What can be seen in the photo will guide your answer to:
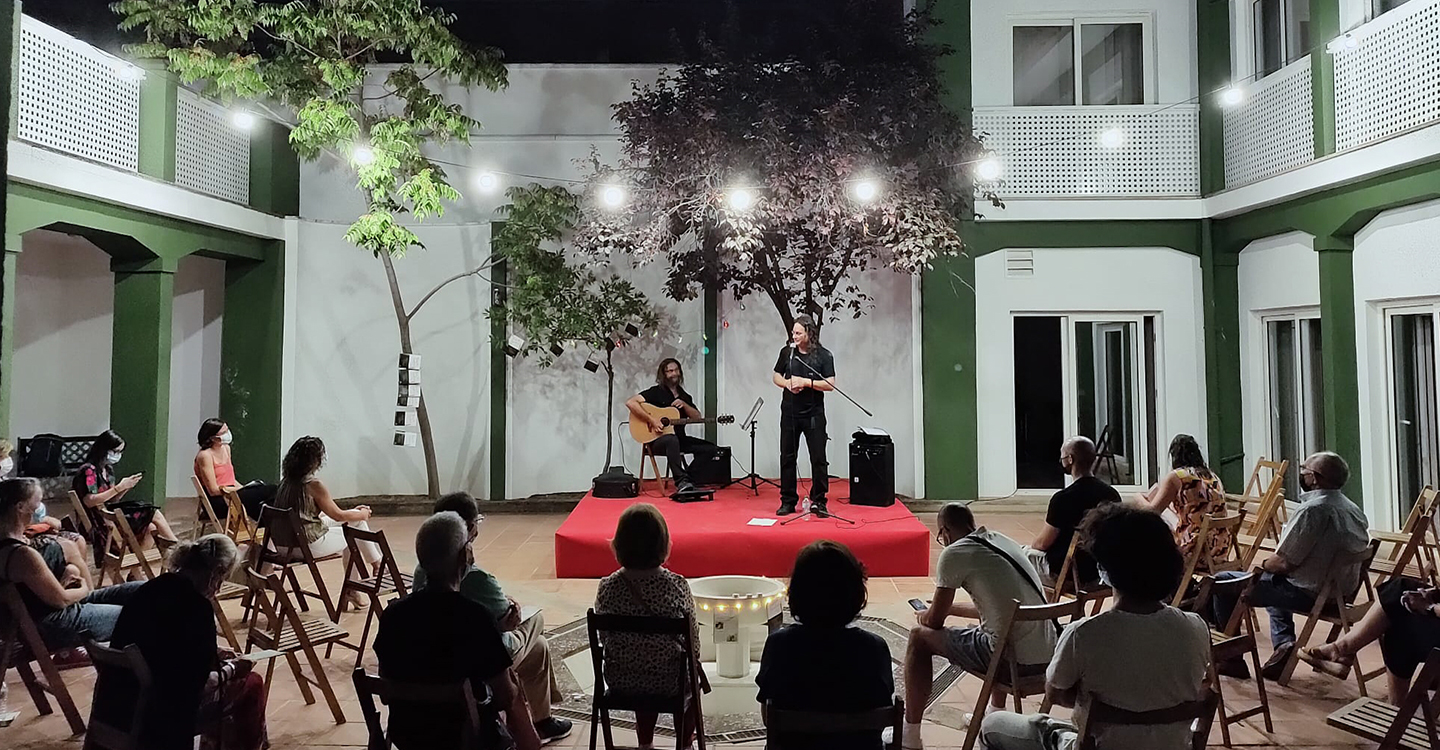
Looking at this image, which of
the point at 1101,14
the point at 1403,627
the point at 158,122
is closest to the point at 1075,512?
the point at 1403,627

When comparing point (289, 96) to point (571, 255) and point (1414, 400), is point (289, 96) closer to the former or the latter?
point (571, 255)

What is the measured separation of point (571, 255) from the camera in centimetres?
877

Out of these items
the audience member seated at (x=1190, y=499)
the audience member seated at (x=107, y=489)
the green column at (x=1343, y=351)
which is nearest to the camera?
the audience member seated at (x=1190, y=499)

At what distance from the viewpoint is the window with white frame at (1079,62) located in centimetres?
858

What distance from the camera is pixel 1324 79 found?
265 inches

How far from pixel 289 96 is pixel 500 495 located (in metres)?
4.04

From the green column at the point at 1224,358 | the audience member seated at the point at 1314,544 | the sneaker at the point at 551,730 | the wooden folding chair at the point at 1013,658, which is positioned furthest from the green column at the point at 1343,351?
the sneaker at the point at 551,730

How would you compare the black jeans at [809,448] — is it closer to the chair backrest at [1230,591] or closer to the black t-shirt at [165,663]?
the chair backrest at [1230,591]

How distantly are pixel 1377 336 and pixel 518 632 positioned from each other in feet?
22.0

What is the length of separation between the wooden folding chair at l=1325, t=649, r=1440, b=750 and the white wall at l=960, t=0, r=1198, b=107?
6715 millimetres

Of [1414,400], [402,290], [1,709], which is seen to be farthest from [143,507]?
[1414,400]

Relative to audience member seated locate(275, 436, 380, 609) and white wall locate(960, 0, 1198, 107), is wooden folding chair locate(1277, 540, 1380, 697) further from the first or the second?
white wall locate(960, 0, 1198, 107)

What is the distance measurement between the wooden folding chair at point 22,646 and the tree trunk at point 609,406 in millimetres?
5018

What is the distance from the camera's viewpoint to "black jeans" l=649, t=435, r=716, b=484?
763cm
